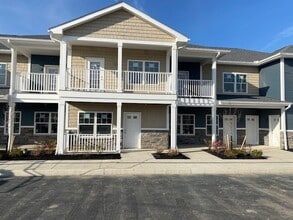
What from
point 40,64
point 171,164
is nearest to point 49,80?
point 40,64

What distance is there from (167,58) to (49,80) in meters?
7.33

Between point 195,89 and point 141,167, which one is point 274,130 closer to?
point 195,89

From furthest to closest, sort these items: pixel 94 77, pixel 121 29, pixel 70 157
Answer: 1. pixel 94 77
2. pixel 121 29
3. pixel 70 157

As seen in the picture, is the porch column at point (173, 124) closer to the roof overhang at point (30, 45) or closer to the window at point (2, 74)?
the roof overhang at point (30, 45)

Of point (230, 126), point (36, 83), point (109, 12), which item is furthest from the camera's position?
point (230, 126)

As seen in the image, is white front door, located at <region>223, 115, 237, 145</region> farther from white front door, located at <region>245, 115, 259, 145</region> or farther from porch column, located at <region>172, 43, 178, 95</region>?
porch column, located at <region>172, 43, 178, 95</region>

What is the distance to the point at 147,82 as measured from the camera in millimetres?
16703

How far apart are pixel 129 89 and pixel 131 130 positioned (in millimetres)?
2618

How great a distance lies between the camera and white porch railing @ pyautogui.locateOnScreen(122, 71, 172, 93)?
52.7 feet

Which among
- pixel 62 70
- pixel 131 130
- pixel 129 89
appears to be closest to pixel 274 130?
pixel 131 130

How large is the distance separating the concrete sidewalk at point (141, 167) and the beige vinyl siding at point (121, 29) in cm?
701

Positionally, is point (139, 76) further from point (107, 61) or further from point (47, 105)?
point (47, 105)

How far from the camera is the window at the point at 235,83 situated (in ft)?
67.7

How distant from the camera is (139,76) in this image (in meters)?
16.6
